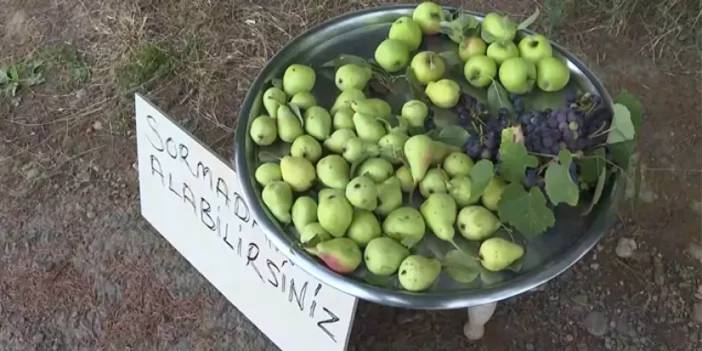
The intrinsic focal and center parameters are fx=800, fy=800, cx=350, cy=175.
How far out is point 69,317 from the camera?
1400 mm

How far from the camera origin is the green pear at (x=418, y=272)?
0.83m

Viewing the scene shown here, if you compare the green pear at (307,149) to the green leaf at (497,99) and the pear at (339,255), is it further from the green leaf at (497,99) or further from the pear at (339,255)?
the green leaf at (497,99)

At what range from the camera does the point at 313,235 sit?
867 millimetres

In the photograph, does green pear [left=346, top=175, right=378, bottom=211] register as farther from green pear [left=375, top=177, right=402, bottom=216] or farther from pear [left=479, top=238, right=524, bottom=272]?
pear [left=479, top=238, right=524, bottom=272]

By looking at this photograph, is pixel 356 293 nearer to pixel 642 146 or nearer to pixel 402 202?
pixel 402 202

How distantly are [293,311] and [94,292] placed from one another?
1.44 ft

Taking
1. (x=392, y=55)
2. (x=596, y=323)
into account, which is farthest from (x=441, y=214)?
(x=596, y=323)

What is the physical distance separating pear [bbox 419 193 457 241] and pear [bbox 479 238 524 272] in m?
0.04

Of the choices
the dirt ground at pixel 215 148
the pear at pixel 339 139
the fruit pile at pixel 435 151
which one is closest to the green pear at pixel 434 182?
the fruit pile at pixel 435 151

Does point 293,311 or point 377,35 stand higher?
point 377,35

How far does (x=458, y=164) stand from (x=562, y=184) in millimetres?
124

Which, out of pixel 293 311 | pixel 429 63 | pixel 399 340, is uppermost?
pixel 429 63

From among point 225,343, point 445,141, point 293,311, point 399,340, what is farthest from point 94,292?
point 445,141

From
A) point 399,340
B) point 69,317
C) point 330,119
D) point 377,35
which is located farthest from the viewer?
point 69,317
